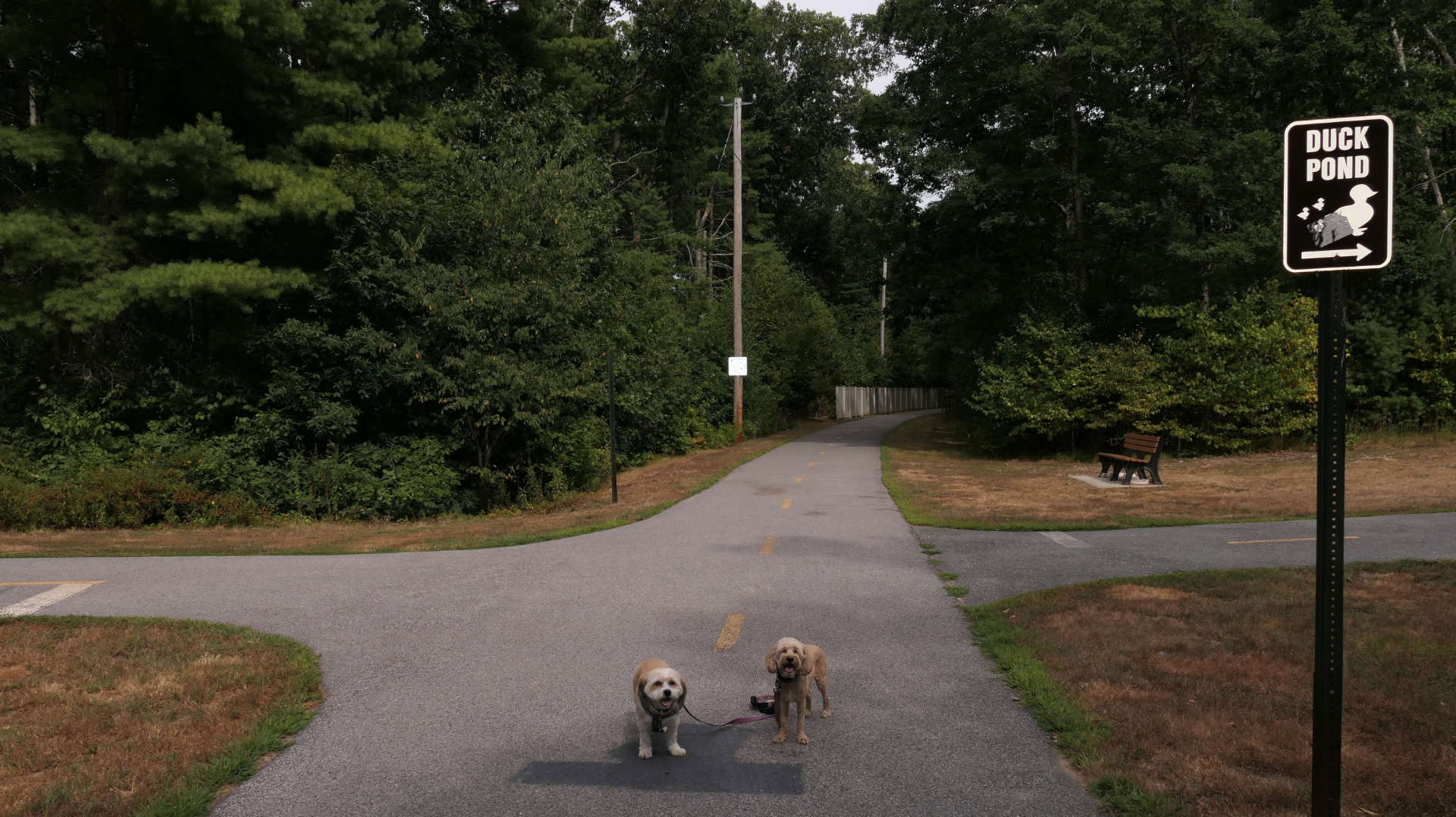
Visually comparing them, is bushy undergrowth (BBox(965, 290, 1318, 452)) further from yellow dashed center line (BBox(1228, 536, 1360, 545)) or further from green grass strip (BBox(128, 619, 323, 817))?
green grass strip (BBox(128, 619, 323, 817))

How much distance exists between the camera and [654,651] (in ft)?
21.8

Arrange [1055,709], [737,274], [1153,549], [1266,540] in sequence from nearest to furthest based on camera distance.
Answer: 1. [1055,709]
2. [1153,549]
3. [1266,540]
4. [737,274]

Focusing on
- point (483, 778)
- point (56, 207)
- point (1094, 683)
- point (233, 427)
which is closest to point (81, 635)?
point (483, 778)

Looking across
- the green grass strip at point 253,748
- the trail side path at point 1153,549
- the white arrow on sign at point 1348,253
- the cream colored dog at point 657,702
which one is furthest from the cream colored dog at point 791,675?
the trail side path at point 1153,549

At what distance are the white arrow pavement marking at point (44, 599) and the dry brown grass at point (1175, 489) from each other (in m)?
10.8

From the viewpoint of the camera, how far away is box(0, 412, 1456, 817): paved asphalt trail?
14.2 ft

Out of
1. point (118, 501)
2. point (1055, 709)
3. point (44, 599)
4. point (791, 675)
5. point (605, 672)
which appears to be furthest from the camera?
point (118, 501)

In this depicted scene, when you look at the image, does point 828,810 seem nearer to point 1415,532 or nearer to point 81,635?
point 81,635

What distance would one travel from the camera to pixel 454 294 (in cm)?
1742

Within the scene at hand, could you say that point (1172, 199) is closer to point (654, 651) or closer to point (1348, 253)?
point (654, 651)

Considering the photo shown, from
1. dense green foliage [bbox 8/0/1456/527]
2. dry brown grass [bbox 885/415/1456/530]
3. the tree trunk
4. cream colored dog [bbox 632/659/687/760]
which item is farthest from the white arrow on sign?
the tree trunk

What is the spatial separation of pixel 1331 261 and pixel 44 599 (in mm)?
11055

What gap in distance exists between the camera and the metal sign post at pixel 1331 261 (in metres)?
3.43

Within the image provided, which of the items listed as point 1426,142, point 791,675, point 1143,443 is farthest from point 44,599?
point 1426,142
